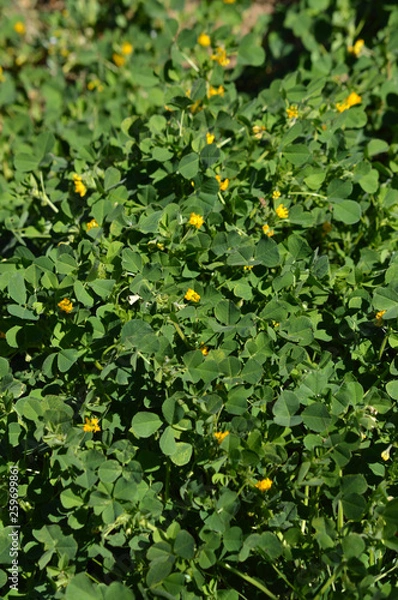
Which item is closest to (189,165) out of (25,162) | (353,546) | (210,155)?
(210,155)

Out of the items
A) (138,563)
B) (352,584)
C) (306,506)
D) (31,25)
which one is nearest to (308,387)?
(306,506)

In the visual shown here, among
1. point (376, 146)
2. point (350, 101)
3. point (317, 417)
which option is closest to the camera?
point (317, 417)

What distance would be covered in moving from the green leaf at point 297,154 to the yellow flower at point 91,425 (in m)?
1.25

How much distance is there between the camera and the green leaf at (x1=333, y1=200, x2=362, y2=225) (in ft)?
8.67

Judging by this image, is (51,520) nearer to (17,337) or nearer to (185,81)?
(17,337)

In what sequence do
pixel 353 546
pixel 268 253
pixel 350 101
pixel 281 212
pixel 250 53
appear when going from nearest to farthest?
pixel 353 546, pixel 268 253, pixel 281 212, pixel 350 101, pixel 250 53

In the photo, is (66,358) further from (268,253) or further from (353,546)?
(353,546)

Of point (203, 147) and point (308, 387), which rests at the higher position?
point (203, 147)

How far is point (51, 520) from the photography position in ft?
7.04

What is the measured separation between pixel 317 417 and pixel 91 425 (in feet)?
2.44

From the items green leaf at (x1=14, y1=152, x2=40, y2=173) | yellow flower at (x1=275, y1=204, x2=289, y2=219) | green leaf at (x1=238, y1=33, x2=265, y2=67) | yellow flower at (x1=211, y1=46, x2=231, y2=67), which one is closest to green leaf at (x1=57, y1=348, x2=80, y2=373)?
yellow flower at (x1=275, y1=204, x2=289, y2=219)

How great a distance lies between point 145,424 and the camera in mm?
2166

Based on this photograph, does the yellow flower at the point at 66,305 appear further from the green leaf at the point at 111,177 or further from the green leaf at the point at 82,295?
the green leaf at the point at 111,177

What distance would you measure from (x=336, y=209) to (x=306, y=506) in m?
1.17
